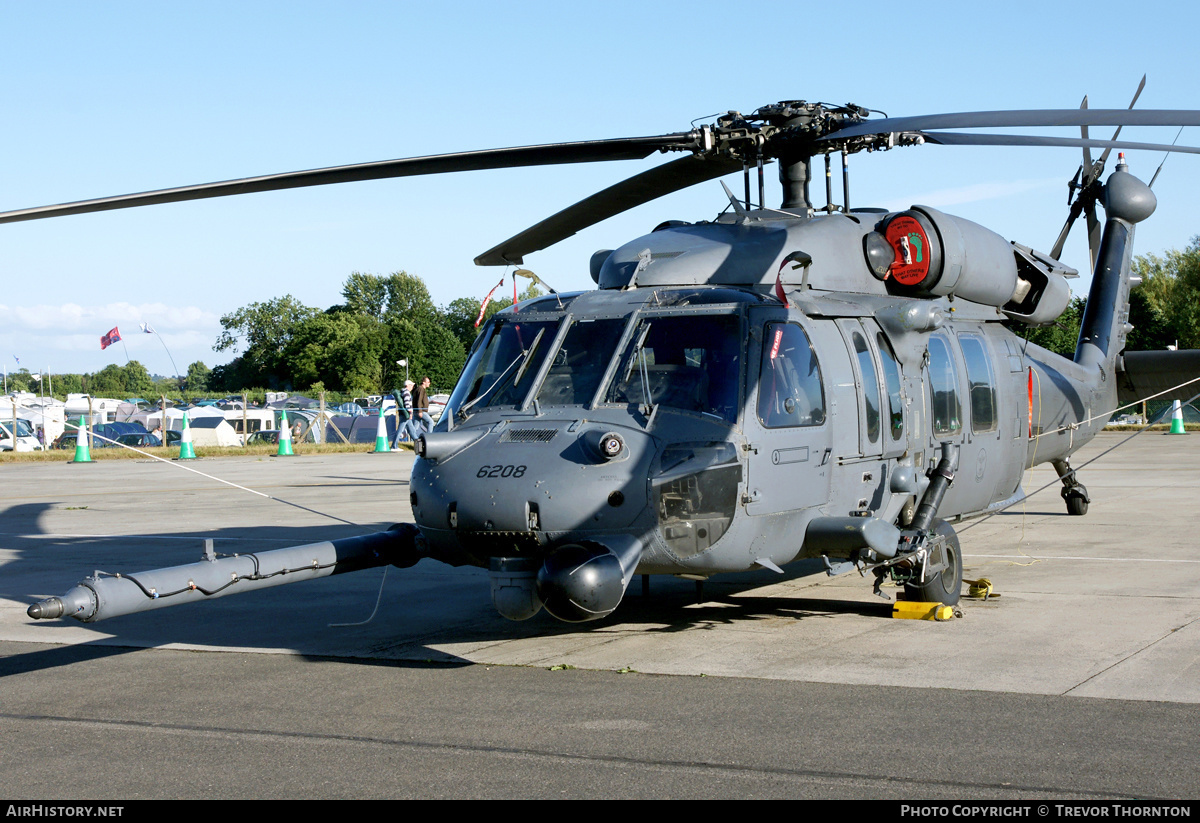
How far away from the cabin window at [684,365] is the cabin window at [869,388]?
4.36 feet

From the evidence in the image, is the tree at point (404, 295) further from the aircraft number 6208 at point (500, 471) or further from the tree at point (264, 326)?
the aircraft number 6208 at point (500, 471)

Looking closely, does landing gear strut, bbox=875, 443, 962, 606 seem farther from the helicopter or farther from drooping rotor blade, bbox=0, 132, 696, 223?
drooping rotor blade, bbox=0, 132, 696, 223

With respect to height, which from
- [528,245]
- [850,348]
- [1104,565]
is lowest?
[1104,565]

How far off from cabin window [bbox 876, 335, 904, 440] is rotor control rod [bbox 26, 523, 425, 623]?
3.62 meters

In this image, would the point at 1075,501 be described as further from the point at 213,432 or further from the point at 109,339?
the point at 109,339

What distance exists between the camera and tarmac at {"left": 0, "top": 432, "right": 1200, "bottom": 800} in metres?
5.02

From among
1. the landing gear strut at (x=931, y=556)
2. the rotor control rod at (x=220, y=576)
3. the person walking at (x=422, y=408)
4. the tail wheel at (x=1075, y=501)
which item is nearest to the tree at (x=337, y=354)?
the person walking at (x=422, y=408)

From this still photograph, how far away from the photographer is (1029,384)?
11.3 metres

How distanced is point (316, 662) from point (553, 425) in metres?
2.17

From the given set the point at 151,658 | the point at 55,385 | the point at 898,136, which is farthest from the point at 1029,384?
the point at 55,385

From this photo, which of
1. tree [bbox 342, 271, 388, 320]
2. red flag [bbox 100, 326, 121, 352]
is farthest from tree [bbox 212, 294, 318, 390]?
red flag [bbox 100, 326, 121, 352]

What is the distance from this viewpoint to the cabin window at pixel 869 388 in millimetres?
8633
